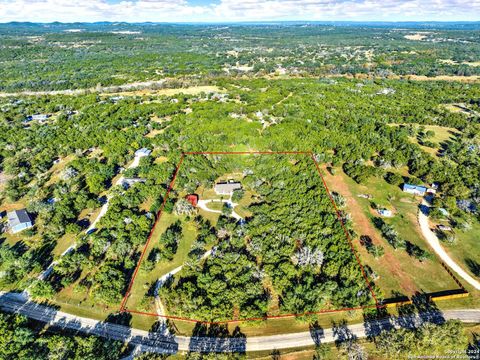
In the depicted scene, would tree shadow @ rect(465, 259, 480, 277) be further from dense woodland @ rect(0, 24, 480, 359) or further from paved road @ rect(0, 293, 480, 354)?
paved road @ rect(0, 293, 480, 354)

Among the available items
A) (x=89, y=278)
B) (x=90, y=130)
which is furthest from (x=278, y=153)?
(x=90, y=130)

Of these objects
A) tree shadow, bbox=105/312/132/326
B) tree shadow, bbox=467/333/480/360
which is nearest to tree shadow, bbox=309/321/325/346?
tree shadow, bbox=467/333/480/360

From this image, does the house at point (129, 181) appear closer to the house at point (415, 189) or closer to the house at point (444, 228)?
the house at point (415, 189)

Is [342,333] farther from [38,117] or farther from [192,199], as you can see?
[38,117]

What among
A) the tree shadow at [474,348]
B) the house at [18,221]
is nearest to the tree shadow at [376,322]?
the tree shadow at [474,348]

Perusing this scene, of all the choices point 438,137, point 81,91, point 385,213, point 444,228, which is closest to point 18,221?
point 385,213

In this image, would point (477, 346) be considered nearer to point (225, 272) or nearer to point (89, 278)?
point (225, 272)
